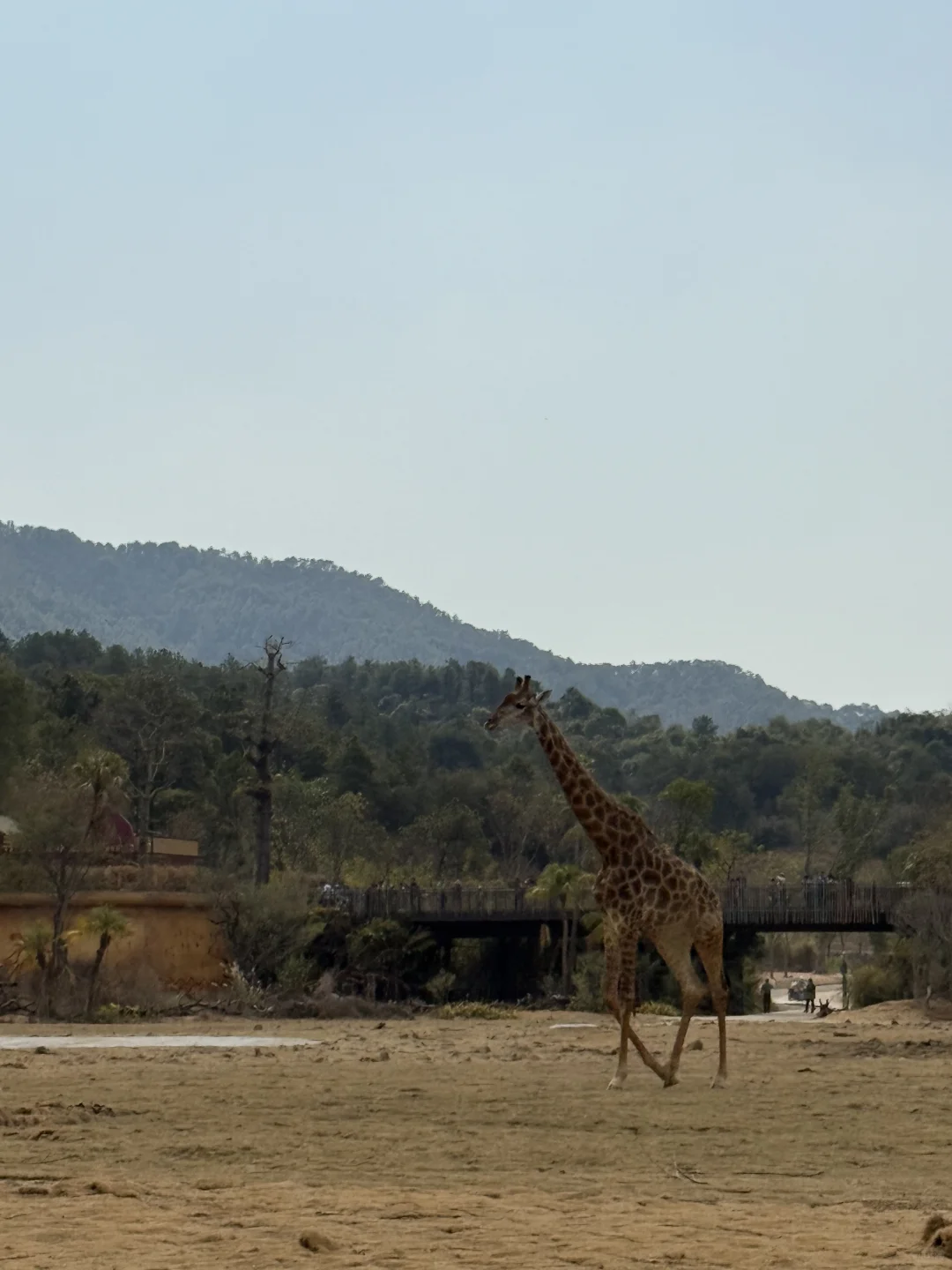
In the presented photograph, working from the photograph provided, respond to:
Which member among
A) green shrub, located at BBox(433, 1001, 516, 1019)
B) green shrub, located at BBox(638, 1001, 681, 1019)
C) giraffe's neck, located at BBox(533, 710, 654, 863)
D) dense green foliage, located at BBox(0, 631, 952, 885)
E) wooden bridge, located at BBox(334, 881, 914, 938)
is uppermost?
dense green foliage, located at BBox(0, 631, 952, 885)

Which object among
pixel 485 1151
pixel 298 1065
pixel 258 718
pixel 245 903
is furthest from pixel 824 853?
pixel 485 1151

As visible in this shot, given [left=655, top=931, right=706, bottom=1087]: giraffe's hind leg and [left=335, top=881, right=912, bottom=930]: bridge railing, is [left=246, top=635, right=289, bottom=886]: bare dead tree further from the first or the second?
[left=655, top=931, right=706, bottom=1087]: giraffe's hind leg

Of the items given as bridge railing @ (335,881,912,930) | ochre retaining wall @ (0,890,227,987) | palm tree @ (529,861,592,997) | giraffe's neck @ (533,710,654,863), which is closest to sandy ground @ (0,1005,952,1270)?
giraffe's neck @ (533,710,654,863)

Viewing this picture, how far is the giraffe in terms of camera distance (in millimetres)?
17750

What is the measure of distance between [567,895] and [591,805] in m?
23.2

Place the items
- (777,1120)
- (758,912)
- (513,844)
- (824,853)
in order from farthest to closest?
(824,853)
(513,844)
(758,912)
(777,1120)

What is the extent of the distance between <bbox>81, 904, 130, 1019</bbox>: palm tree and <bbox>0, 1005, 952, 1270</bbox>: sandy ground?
11.2 meters

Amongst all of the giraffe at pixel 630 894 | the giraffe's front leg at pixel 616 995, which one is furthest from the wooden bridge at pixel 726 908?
the giraffe's front leg at pixel 616 995

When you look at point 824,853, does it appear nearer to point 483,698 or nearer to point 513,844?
point 513,844

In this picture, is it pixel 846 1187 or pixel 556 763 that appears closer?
pixel 846 1187

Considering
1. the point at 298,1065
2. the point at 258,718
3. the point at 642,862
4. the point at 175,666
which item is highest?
the point at 175,666

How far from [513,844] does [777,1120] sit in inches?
2429

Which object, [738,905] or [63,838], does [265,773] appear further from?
[738,905]

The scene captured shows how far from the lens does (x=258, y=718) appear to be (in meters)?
49.8
